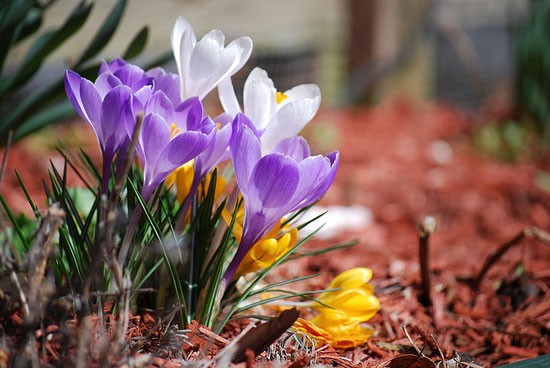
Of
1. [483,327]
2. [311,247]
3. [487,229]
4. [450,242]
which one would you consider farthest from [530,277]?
[487,229]

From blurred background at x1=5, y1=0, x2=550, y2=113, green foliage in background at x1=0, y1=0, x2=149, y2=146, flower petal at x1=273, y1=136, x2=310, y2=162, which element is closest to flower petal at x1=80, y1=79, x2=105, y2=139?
flower petal at x1=273, y1=136, x2=310, y2=162

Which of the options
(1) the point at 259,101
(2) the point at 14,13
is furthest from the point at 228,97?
(2) the point at 14,13

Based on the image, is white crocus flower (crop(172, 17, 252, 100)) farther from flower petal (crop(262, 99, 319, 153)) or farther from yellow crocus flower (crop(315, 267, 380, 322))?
yellow crocus flower (crop(315, 267, 380, 322))

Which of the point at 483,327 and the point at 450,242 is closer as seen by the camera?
the point at 483,327

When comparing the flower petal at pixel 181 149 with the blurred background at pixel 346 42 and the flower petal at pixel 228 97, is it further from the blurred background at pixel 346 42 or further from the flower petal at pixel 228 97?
the blurred background at pixel 346 42

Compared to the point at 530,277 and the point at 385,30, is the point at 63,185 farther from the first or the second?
the point at 385,30

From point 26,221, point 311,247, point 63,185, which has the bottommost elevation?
point 311,247

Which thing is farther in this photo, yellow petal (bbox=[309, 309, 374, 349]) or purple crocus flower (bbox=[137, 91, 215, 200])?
yellow petal (bbox=[309, 309, 374, 349])

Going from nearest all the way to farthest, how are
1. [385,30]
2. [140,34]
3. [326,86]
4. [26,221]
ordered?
1. [26,221]
2. [140,34]
3. [385,30]
4. [326,86]
